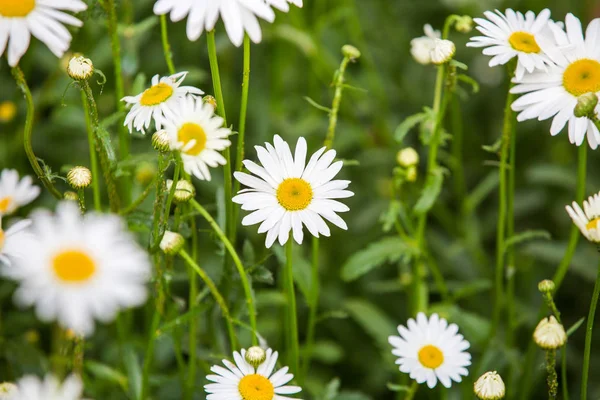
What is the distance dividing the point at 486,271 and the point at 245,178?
1.03 m

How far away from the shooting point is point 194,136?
1.08 m

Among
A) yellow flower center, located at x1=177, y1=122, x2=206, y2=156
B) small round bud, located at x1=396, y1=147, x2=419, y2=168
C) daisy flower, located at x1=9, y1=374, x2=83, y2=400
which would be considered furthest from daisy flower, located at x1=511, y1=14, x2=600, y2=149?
daisy flower, located at x1=9, y1=374, x2=83, y2=400

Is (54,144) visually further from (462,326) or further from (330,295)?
(462,326)

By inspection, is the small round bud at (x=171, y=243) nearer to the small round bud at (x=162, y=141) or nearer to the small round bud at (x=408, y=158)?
the small round bud at (x=162, y=141)

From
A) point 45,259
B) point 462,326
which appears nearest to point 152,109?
point 45,259

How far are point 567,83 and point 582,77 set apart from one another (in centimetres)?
3

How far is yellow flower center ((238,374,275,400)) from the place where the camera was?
3.74ft

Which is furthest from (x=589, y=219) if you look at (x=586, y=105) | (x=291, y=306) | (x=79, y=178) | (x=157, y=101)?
(x=79, y=178)

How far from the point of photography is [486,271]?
76.7 inches

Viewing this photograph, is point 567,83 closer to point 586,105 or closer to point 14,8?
point 586,105

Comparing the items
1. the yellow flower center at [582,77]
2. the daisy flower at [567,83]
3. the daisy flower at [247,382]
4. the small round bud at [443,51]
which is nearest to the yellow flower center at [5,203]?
the daisy flower at [247,382]

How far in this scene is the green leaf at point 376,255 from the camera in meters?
1.55

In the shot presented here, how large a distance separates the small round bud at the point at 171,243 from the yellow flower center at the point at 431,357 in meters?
0.52

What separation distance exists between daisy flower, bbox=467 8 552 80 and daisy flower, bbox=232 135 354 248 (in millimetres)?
373
